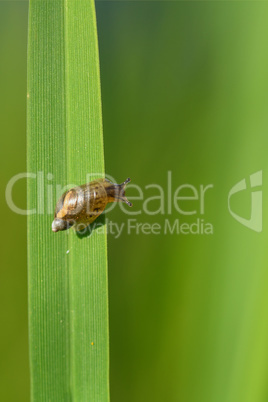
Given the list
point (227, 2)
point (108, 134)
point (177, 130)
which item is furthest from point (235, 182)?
point (227, 2)

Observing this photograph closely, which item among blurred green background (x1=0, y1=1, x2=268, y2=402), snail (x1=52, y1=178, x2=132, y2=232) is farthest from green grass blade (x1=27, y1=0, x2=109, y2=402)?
blurred green background (x1=0, y1=1, x2=268, y2=402)

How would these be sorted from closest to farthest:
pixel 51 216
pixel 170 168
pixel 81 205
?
1. pixel 51 216
2. pixel 81 205
3. pixel 170 168

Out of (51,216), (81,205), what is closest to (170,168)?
(81,205)

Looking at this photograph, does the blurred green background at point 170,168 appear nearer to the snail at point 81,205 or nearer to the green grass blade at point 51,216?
the snail at point 81,205

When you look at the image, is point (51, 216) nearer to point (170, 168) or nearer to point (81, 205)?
point (81, 205)

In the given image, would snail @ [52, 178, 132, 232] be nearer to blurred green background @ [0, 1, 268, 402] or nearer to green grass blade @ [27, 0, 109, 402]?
green grass blade @ [27, 0, 109, 402]

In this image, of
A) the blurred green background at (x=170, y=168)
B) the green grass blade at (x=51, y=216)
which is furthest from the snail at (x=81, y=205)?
the blurred green background at (x=170, y=168)

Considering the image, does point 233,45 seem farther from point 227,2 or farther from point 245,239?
point 245,239
